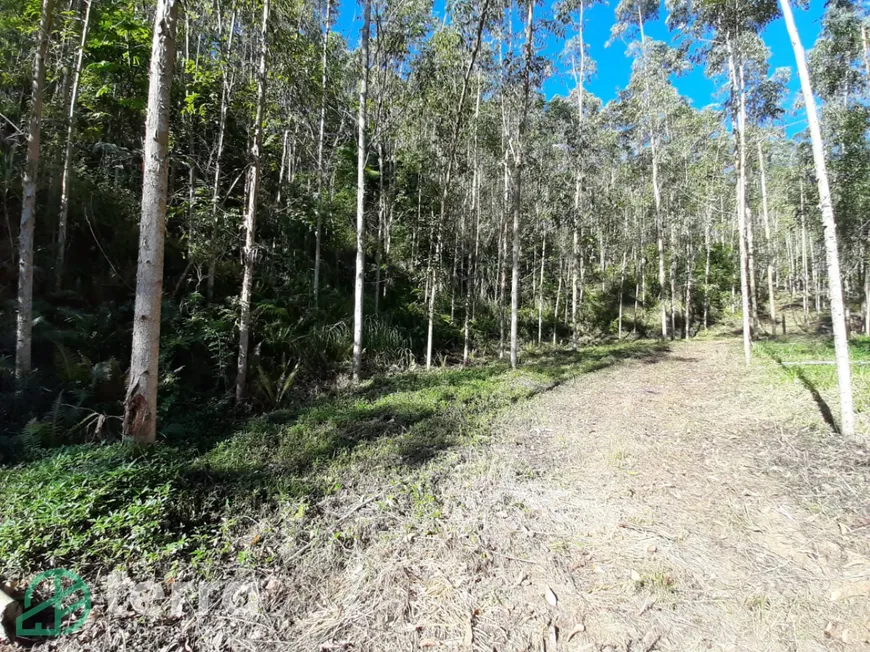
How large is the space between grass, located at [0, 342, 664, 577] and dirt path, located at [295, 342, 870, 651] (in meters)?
0.63

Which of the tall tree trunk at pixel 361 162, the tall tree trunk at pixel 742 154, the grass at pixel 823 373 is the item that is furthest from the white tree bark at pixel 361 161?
the tall tree trunk at pixel 742 154

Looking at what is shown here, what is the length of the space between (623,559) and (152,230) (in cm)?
468

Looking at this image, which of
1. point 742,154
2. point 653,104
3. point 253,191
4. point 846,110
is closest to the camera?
point 253,191

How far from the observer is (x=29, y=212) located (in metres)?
5.22

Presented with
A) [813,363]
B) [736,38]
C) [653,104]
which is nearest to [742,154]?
[736,38]

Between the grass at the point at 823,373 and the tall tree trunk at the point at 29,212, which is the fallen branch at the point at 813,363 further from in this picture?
the tall tree trunk at the point at 29,212

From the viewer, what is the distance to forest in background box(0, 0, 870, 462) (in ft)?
17.7

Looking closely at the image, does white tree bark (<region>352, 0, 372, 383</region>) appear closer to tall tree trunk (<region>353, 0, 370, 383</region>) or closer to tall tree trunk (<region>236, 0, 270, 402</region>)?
tall tree trunk (<region>353, 0, 370, 383</region>)

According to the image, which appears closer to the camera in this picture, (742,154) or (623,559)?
(623,559)

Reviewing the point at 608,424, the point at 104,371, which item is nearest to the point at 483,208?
the point at 608,424

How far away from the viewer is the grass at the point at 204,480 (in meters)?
2.41

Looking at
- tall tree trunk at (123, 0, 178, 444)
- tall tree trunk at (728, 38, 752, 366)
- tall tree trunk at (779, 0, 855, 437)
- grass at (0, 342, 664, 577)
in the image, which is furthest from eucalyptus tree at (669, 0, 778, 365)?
tall tree trunk at (123, 0, 178, 444)

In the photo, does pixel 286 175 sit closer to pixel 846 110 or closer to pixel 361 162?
pixel 361 162

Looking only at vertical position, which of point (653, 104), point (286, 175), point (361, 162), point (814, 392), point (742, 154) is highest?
point (653, 104)
